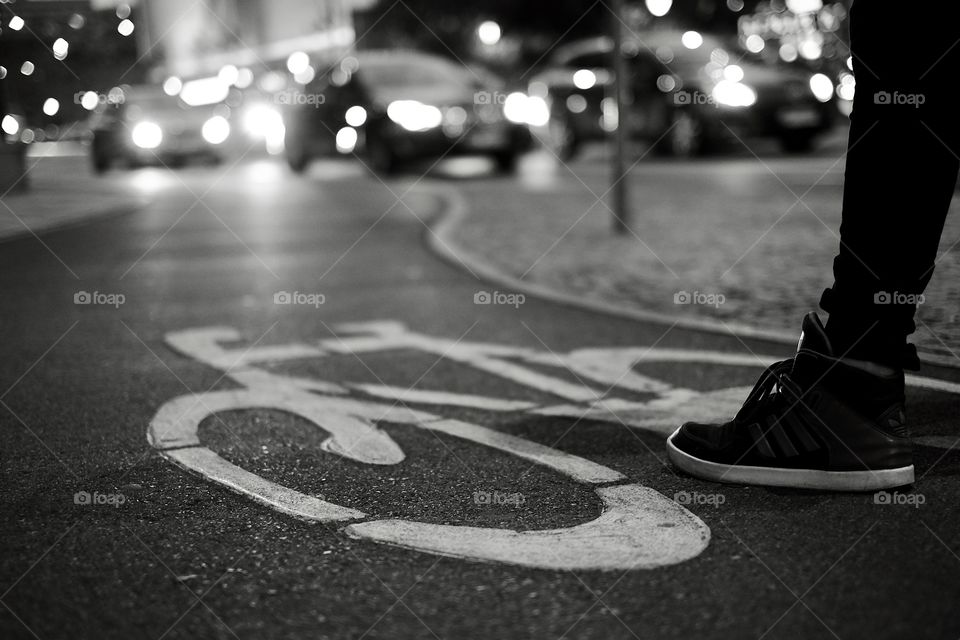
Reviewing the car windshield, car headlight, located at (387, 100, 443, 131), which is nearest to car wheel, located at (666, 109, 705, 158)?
the car windshield

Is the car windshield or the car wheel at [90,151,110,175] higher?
the car windshield

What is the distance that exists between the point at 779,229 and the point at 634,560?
284 inches

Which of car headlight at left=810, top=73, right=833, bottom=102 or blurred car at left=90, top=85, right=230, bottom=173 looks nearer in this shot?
car headlight at left=810, top=73, right=833, bottom=102

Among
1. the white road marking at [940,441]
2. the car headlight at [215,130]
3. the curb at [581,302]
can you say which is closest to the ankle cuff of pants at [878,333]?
the white road marking at [940,441]

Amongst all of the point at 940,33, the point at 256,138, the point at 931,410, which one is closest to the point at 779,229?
the point at 931,410

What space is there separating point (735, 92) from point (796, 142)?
1263 millimetres

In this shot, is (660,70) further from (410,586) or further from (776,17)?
(410,586)

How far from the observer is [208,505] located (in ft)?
10.5

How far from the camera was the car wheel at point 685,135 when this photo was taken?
1827 centimetres

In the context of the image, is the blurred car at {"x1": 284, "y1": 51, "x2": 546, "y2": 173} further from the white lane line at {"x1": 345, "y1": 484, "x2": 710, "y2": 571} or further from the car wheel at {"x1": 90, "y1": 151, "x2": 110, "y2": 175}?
the white lane line at {"x1": 345, "y1": 484, "x2": 710, "y2": 571}

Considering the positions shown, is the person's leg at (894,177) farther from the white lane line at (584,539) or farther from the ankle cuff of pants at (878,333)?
the white lane line at (584,539)

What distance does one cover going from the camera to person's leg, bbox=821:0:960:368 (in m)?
3.14

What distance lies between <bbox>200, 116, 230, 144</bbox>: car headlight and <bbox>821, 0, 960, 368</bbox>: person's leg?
71.1 ft

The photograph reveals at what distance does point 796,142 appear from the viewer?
58.1 ft
